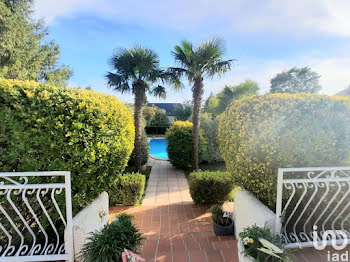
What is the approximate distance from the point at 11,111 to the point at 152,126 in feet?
83.1

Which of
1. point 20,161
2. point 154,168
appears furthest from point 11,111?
point 154,168

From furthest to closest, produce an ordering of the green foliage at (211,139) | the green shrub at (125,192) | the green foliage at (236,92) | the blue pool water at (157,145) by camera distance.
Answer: the blue pool water at (157,145) → the green foliage at (236,92) → the green foliage at (211,139) → the green shrub at (125,192)

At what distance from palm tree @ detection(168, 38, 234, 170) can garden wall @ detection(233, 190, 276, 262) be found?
228 inches

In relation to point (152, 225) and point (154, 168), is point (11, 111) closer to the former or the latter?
point (152, 225)

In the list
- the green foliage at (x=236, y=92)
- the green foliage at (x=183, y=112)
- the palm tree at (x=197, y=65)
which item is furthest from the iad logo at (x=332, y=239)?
the green foliage at (x=183, y=112)

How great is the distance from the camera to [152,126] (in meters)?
27.5

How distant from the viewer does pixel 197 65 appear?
7898 millimetres

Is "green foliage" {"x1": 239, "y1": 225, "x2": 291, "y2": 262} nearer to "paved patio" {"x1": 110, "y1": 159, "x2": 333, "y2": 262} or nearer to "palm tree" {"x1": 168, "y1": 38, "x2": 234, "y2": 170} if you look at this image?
"paved patio" {"x1": 110, "y1": 159, "x2": 333, "y2": 262}

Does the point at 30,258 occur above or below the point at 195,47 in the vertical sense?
below

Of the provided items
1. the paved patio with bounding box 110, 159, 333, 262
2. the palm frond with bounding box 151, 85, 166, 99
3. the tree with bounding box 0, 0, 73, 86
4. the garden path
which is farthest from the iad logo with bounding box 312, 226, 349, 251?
the tree with bounding box 0, 0, 73, 86

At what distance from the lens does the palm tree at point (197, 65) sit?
7738 mm

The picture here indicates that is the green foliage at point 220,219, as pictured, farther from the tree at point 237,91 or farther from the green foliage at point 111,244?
the tree at point 237,91

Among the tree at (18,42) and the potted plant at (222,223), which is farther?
the tree at (18,42)

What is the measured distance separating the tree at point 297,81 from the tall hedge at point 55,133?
3228 centimetres
